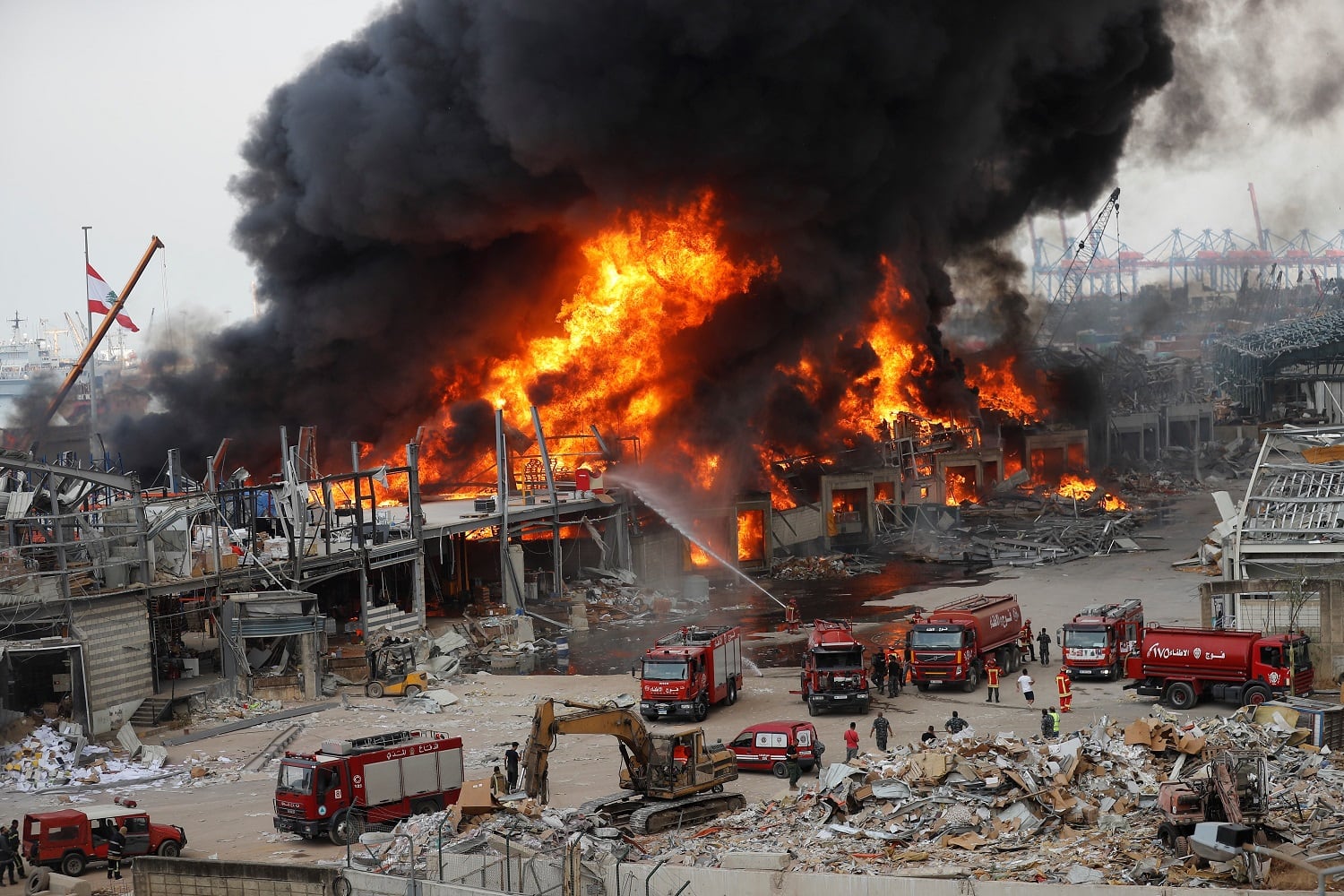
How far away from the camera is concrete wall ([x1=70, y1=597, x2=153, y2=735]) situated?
28266 mm

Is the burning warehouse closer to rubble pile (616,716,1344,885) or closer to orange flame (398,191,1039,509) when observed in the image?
orange flame (398,191,1039,509)

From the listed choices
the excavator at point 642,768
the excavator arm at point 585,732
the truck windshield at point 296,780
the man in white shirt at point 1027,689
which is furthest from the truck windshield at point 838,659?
the truck windshield at point 296,780

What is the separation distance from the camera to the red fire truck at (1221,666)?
26656 mm

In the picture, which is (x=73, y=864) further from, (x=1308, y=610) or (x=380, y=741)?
(x=1308, y=610)

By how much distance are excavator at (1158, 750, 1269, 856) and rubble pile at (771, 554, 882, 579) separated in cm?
3426

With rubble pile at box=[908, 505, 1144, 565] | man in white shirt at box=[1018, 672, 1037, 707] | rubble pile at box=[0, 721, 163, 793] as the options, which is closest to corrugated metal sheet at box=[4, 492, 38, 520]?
rubble pile at box=[0, 721, 163, 793]

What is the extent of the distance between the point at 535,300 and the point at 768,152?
36.1 ft

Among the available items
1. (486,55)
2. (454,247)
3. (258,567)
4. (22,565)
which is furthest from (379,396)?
(22,565)

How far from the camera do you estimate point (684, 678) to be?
28047 mm

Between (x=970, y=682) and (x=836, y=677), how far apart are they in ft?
12.5

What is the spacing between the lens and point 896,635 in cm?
3800

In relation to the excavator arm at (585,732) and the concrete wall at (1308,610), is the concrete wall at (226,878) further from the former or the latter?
the concrete wall at (1308,610)

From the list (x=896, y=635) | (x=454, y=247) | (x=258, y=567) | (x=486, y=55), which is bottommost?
(x=896, y=635)

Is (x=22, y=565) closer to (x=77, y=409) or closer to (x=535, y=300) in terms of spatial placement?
(x=535, y=300)
